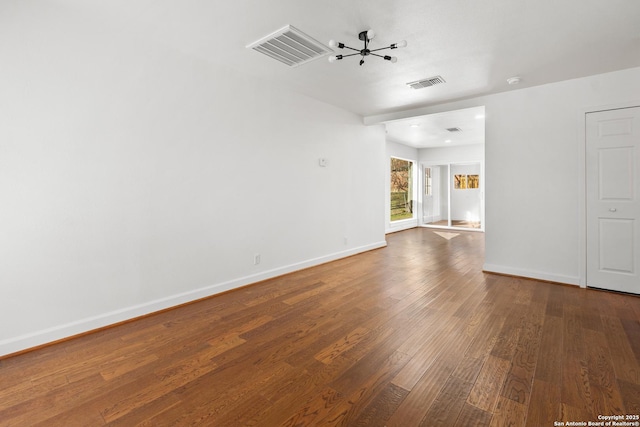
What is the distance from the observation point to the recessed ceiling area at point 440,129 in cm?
549

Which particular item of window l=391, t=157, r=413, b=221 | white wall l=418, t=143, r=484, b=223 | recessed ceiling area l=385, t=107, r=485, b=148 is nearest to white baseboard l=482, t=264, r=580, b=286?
recessed ceiling area l=385, t=107, r=485, b=148

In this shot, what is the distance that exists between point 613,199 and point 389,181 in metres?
5.31

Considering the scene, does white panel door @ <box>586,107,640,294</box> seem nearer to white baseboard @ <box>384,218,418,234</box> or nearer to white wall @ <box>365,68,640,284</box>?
white wall @ <box>365,68,640,284</box>

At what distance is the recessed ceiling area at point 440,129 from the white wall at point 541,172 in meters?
0.75

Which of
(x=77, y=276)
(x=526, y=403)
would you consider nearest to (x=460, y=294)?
(x=526, y=403)

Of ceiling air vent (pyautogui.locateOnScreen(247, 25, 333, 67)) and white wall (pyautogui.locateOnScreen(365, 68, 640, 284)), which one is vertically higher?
ceiling air vent (pyautogui.locateOnScreen(247, 25, 333, 67))

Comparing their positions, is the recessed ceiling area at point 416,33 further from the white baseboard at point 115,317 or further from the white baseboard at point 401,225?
the white baseboard at point 401,225

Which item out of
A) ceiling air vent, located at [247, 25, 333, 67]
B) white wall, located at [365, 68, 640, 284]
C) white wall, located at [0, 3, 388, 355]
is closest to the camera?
white wall, located at [0, 3, 388, 355]

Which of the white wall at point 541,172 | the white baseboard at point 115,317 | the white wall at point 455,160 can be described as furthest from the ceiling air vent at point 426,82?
the white wall at point 455,160

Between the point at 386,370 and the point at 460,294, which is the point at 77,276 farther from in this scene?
the point at 460,294

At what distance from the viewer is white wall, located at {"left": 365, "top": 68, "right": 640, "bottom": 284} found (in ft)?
12.1

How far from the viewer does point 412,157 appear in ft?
31.4

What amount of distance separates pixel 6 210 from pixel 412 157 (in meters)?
9.44

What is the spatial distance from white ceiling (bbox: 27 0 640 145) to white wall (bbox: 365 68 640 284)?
0.90ft
